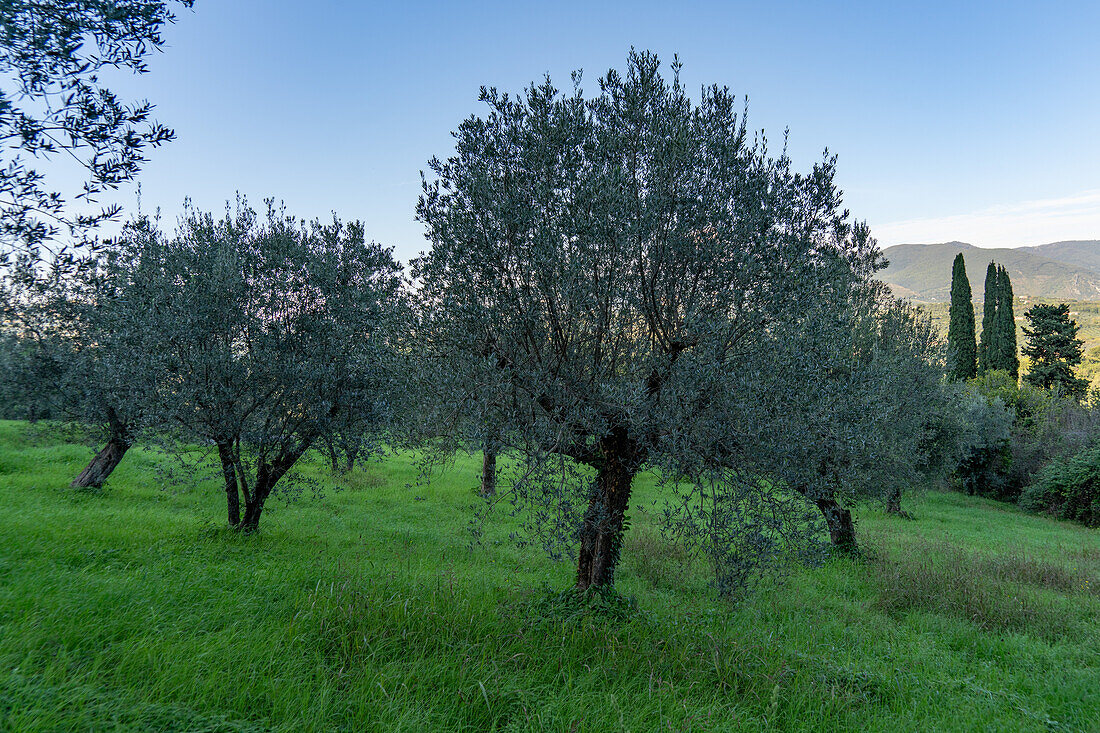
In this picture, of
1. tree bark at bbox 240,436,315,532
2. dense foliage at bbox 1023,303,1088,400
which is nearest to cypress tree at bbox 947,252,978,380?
dense foliage at bbox 1023,303,1088,400

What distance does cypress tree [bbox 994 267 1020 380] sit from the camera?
5900 cm

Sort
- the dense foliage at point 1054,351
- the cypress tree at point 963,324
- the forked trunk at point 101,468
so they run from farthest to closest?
the cypress tree at point 963,324
the dense foliage at point 1054,351
the forked trunk at point 101,468

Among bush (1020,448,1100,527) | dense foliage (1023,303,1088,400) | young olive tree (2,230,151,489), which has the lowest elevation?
bush (1020,448,1100,527)

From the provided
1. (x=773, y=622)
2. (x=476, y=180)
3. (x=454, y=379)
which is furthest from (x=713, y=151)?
(x=773, y=622)

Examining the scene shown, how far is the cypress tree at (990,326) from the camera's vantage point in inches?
2402

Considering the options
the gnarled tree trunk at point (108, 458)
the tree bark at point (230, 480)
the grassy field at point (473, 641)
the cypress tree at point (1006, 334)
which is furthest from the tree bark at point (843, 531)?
the cypress tree at point (1006, 334)

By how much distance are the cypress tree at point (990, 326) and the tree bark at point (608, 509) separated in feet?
237

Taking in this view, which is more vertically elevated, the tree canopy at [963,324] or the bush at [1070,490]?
the tree canopy at [963,324]

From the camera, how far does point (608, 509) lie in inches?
373

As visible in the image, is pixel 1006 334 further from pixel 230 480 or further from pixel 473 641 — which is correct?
pixel 230 480

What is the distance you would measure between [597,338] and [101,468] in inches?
759

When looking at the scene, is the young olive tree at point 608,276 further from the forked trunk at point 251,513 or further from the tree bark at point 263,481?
the forked trunk at point 251,513

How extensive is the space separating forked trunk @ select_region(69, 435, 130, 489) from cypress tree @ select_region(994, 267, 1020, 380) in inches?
3146

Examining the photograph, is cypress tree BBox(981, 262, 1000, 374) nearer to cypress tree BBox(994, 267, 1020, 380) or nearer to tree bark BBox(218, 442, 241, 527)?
cypress tree BBox(994, 267, 1020, 380)
